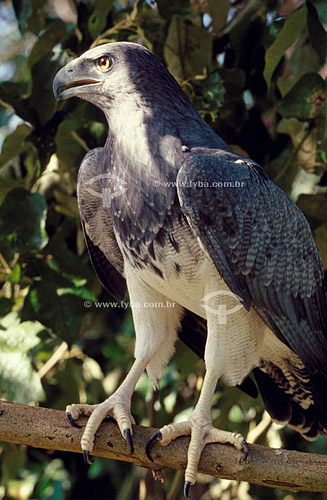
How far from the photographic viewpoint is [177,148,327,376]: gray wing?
2.35 meters

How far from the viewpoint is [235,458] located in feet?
7.63

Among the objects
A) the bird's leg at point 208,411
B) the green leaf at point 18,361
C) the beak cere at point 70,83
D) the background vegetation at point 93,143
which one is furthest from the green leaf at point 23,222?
the bird's leg at point 208,411

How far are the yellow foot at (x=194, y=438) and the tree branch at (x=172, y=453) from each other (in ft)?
0.08

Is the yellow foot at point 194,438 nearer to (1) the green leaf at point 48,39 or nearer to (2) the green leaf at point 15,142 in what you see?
(2) the green leaf at point 15,142

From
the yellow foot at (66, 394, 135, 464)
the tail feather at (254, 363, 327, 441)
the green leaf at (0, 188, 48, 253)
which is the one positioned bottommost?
the tail feather at (254, 363, 327, 441)

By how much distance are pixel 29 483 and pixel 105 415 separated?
7.29 ft

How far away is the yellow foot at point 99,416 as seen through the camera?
2367mm

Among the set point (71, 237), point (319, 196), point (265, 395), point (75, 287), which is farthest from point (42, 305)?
point (319, 196)

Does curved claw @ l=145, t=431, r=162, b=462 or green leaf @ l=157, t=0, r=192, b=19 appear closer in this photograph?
curved claw @ l=145, t=431, r=162, b=462

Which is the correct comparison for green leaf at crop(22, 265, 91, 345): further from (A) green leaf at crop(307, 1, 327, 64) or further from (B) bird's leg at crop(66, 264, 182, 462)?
(A) green leaf at crop(307, 1, 327, 64)

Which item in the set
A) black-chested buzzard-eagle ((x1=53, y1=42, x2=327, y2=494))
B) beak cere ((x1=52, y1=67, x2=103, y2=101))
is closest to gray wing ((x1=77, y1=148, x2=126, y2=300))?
black-chested buzzard-eagle ((x1=53, y1=42, x2=327, y2=494))

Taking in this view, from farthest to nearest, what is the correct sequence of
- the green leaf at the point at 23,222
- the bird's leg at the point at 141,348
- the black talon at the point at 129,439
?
the green leaf at the point at 23,222
the bird's leg at the point at 141,348
the black talon at the point at 129,439

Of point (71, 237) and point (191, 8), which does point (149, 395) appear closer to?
point (71, 237)

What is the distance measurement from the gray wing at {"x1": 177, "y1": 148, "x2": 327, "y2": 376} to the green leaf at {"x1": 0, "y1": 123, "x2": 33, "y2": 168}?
1189mm
